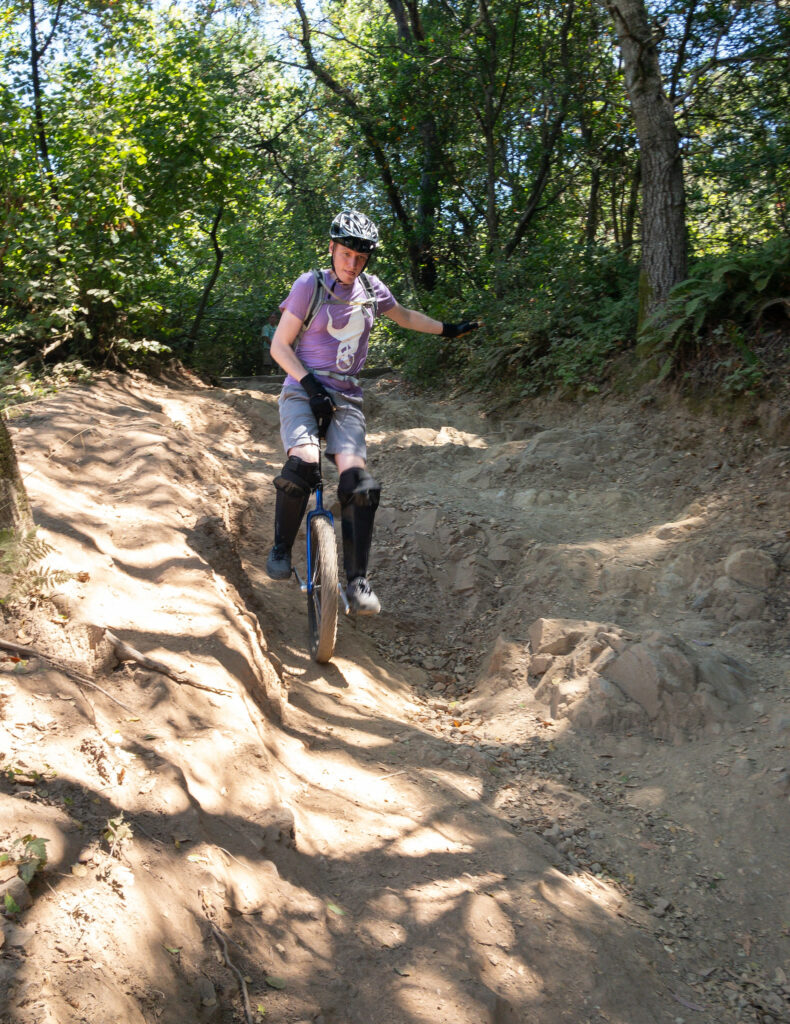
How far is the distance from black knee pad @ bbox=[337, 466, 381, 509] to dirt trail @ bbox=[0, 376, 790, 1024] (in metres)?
0.94

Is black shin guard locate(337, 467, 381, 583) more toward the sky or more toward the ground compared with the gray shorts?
more toward the ground

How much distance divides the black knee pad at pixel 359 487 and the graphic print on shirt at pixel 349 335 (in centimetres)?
68

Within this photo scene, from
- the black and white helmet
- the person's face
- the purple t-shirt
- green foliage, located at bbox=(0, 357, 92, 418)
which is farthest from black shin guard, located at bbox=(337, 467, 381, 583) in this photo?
green foliage, located at bbox=(0, 357, 92, 418)

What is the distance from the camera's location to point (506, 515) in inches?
305

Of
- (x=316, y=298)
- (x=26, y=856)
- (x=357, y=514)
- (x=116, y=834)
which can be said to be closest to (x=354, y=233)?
(x=316, y=298)

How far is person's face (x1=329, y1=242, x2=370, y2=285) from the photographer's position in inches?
192

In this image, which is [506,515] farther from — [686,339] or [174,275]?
[174,275]

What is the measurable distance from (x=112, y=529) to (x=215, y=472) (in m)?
2.45

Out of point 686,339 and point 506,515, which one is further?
point 686,339

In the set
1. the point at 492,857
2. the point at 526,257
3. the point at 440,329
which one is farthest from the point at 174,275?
the point at 492,857

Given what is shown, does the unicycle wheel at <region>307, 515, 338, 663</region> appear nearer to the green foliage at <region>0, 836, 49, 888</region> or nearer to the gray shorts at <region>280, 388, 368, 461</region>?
the gray shorts at <region>280, 388, 368, 461</region>

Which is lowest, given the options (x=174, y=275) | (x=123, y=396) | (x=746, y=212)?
(x=123, y=396)

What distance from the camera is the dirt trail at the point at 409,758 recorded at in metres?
2.47

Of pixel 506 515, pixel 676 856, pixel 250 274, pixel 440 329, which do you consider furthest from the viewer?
pixel 250 274
